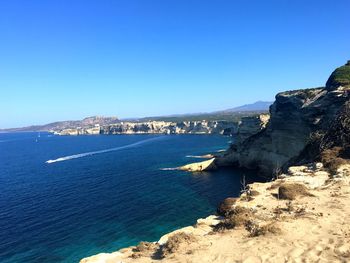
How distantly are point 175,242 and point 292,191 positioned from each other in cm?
1337

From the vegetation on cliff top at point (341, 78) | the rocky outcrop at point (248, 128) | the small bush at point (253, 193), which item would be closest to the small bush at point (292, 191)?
the small bush at point (253, 193)

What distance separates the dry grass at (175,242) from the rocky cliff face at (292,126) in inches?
1467

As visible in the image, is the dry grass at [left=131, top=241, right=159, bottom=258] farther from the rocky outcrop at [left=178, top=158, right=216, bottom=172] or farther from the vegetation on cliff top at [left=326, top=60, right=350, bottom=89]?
the rocky outcrop at [left=178, top=158, right=216, bottom=172]

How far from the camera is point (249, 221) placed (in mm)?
23031

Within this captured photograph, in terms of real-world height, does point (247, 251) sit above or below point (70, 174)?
above

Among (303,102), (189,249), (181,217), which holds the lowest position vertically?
(181,217)

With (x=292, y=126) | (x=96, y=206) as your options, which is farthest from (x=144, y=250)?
(x=292, y=126)

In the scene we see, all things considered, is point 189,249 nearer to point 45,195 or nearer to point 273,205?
point 273,205

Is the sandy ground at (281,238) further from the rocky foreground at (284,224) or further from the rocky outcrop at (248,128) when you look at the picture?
the rocky outcrop at (248,128)

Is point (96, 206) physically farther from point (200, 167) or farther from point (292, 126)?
point (292, 126)

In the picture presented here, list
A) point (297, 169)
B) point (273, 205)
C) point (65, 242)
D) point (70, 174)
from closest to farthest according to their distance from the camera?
point (273, 205), point (297, 169), point (65, 242), point (70, 174)

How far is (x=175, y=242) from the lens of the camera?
68.6ft

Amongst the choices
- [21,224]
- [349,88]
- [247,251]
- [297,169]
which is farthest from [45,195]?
[349,88]

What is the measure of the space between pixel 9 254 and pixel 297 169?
3549 cm
